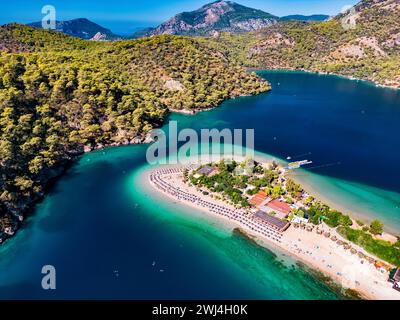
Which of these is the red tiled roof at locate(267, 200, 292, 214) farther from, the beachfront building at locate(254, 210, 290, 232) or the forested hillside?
the forested hillside

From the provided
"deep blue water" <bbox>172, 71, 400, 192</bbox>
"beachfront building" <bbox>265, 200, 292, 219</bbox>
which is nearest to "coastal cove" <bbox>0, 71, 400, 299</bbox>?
"deep blue water" <bbox>172, 71, 400, 192</bbox>

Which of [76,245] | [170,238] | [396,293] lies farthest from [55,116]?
[396,293]

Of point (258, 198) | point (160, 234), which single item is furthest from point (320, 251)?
point (160, 234)

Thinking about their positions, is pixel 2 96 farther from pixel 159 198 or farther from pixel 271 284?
pixel 271 284

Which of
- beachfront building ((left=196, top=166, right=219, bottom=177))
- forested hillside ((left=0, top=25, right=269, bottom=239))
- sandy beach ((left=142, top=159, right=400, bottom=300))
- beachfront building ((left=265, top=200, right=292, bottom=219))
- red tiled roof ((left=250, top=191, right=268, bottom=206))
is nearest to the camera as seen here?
sandy beach ((left=142, top=159, right=400, bottom=300))

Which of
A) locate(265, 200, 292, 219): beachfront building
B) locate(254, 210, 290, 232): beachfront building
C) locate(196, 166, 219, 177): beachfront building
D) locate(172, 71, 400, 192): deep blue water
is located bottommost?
locate(254, 210, 290, 232): beachfront building

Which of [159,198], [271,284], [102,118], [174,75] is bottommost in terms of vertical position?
[271,284]

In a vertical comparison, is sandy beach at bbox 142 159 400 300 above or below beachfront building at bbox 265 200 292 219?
below
